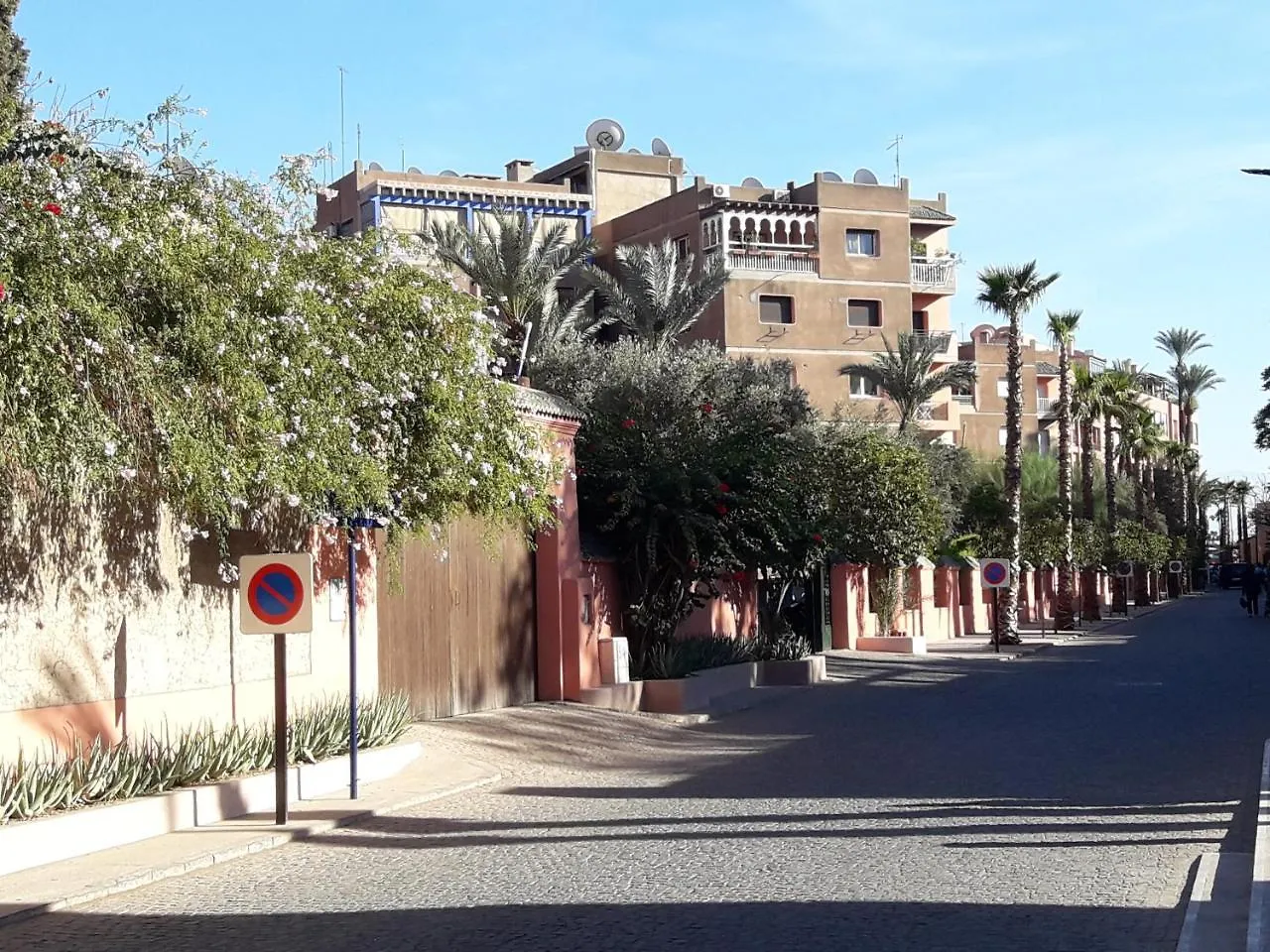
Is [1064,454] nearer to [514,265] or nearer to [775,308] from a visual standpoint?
[775,308]

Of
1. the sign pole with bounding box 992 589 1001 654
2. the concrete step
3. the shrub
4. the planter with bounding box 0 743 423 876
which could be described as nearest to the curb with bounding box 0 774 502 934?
the planter with bounding box 0 743 423 876

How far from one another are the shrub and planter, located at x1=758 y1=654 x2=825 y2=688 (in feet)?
39.6

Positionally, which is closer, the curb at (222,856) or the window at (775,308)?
the curb at (222,856)

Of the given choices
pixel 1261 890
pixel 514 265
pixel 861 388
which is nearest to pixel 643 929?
pixel 1261 890

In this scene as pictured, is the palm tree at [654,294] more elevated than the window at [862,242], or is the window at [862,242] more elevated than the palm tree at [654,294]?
the window at [862,242]

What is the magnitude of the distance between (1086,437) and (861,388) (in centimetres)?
1166

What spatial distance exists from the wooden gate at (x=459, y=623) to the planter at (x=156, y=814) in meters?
3.54

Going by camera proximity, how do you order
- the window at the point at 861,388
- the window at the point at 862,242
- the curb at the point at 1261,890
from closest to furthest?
the curb at the point at 1261,890, the window at the point at 861,388, the window at the point at 862,242

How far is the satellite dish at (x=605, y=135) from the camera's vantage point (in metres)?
79.4

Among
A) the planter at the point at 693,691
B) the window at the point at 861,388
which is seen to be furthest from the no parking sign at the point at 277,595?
the window at the point at 861,388

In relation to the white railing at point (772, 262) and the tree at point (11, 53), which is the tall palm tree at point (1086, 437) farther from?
the tree at point (11, 53)

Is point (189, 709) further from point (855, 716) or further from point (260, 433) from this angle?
point (855, 716)

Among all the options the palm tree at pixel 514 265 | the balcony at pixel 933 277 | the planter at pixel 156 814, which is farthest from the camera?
the balcony at pixel 933 277

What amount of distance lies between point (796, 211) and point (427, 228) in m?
20.6
